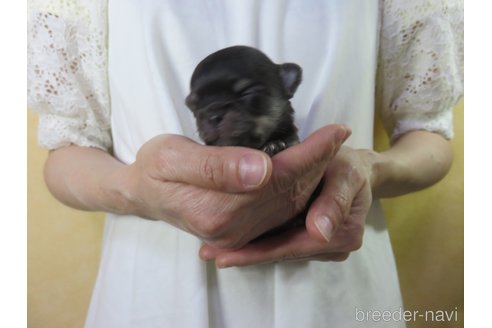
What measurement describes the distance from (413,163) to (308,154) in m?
0.22

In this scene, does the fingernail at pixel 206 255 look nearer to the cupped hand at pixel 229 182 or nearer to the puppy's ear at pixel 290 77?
the cupped hand at pixel 229 182

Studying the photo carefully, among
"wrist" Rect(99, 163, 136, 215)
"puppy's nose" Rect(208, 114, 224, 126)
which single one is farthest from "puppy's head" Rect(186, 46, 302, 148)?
"wrist" Rect(99, 163, 136, 215)

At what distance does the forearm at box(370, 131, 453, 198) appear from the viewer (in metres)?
0.49

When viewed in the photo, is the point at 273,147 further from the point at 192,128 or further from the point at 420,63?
the point at 420,63

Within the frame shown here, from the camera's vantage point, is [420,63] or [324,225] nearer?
[324,225]

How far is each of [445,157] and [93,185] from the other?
386 millimetres

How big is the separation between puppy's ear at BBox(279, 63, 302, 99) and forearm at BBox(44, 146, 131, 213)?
20 cm

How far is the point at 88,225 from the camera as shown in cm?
52

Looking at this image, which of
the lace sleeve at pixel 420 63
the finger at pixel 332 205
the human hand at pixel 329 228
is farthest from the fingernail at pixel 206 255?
the lace sleeve at pixel 420 63

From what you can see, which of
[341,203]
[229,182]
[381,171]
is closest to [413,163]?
[381,171]

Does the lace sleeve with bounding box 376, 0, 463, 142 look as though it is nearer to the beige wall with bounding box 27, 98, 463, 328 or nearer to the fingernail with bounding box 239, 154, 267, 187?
the beige wall with bounding box 27, 98, 463, 328

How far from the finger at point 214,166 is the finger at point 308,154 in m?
0.02

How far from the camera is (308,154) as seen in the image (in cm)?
35
